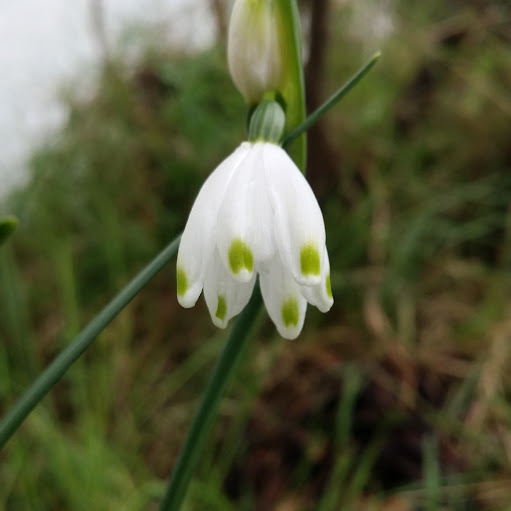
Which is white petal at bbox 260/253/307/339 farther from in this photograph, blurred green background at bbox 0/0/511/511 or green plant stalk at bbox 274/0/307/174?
blurred green background at bbox 0/0/511/511

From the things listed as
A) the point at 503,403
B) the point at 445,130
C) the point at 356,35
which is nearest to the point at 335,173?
the point at 445,130

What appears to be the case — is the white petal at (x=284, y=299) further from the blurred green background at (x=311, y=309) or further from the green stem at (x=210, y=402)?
the blurred green background at (x=311, y=309)

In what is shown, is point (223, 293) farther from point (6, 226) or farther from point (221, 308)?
point (6, 226)

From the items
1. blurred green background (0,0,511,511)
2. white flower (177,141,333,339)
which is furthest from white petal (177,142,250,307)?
blurred green background (0,0,511,511)

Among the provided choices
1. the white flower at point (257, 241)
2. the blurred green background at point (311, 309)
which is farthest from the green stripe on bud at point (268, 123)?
the blurred green background at point (311, 309)

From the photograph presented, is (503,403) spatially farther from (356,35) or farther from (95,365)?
(356,35)

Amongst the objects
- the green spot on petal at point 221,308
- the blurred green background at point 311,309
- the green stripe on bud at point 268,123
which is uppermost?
the green stripe on bud at point 268,123

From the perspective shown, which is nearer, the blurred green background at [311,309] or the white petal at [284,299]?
the white petal at [284,299]
